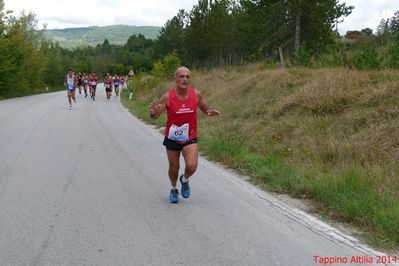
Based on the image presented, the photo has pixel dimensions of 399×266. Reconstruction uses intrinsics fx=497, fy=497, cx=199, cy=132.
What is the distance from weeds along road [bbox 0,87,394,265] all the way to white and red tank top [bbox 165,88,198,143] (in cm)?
94

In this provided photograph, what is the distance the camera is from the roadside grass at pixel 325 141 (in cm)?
644

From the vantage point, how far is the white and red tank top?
6.53m

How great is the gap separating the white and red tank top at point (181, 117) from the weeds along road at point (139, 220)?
0.94 metres

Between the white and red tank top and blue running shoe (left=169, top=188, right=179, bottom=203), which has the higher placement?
the white and red tank top

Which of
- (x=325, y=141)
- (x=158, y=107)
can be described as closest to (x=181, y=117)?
(x=158, y=107)

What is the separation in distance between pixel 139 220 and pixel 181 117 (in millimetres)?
1479

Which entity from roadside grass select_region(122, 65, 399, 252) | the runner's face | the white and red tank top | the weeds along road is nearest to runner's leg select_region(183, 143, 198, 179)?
the white and red tank top

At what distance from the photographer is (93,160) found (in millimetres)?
10016

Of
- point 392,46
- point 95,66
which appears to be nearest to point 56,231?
point 392,46

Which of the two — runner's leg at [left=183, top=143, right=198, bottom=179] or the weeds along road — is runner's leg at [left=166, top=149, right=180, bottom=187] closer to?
runner's leg at [left=183, top=143, right=198, bottom=179]

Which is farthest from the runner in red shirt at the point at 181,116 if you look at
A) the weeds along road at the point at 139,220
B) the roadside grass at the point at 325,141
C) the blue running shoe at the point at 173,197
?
the roadside grass at the point at 325,141

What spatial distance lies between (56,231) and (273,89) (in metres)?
11.3

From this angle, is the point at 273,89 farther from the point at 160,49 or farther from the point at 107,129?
the point at 160,49

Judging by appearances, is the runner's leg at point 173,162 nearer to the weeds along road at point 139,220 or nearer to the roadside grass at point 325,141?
the weeds along road at point 139,220
